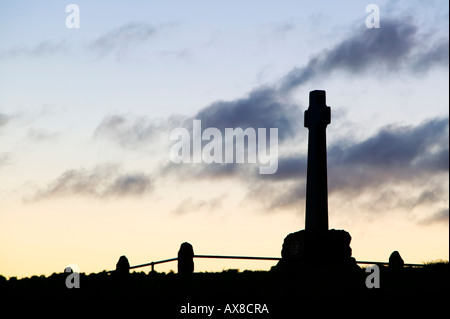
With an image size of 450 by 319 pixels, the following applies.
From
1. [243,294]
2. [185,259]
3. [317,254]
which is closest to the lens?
[243,294]

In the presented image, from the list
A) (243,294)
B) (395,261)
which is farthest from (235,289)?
(395,261)

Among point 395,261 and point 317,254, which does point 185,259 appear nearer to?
point 317,254

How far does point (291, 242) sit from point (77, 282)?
7134 millimetres

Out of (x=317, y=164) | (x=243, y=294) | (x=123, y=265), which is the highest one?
(x=317, y=164)

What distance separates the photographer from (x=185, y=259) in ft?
68.9

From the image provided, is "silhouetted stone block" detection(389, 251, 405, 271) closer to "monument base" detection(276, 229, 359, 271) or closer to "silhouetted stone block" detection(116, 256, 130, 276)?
"monument base" detection(276, 229, 359, 271)

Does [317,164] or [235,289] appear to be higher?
[317,164]

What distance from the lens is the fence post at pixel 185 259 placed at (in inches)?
826

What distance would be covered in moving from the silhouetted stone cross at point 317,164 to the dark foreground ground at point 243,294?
4004mm

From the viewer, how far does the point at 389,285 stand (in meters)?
15.1

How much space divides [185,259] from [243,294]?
7616 millimetres

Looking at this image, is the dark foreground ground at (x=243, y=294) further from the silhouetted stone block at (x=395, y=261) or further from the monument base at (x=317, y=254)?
the silhouetted stone block at (x=395, y=261)
